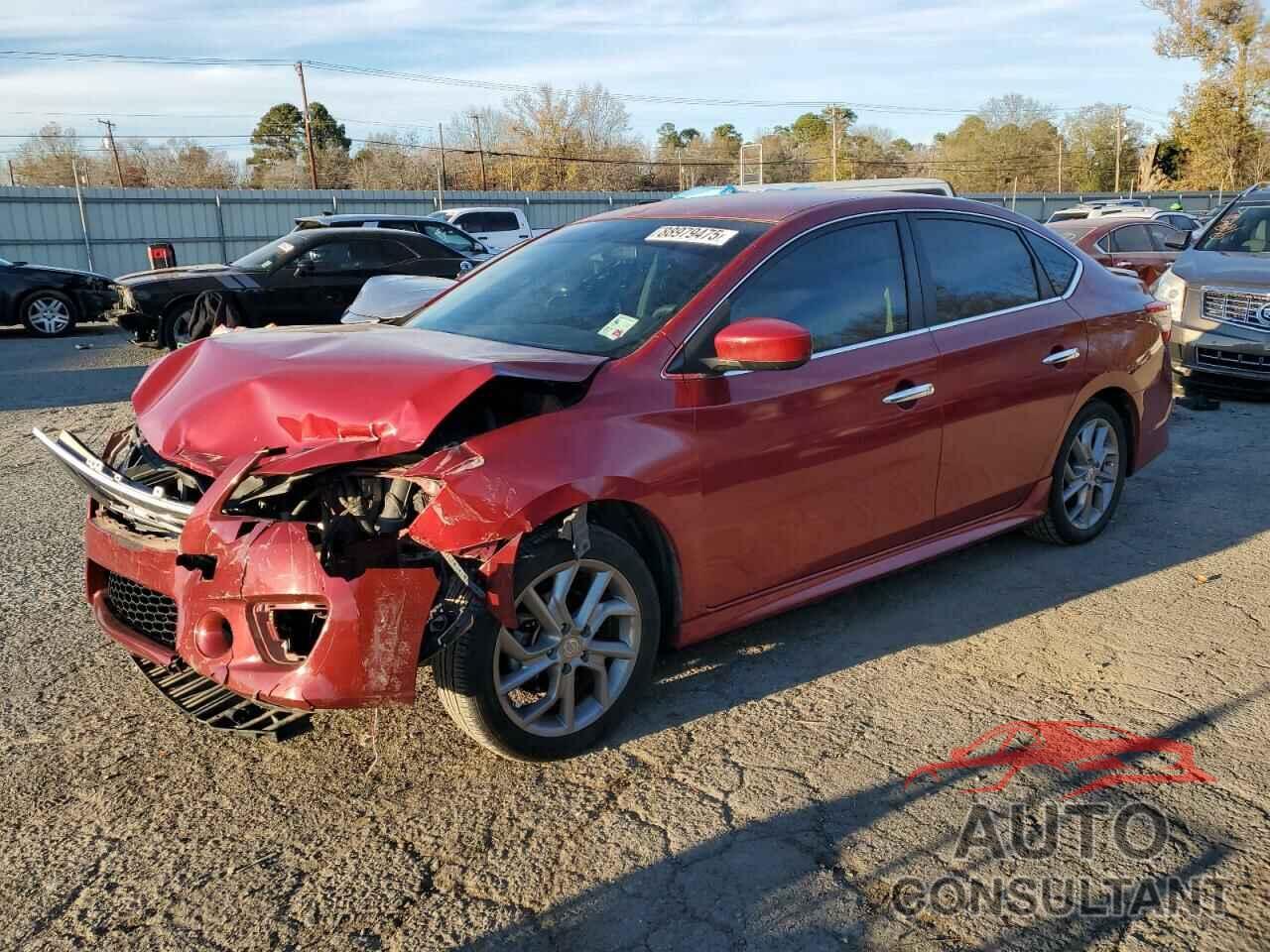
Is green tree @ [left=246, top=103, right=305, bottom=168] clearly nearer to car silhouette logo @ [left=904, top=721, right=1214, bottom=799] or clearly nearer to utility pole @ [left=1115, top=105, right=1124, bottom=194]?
utility pole @ [left=1115, top=105, right=1124, bottom=194]

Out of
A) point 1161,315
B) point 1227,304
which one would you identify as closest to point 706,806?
point 1161,315

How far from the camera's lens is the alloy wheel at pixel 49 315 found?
49.3ft

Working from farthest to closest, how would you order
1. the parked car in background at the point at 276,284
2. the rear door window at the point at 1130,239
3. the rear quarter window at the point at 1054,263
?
the rear door window at the point at 1130,239, the parked car in background at the point at 276,284, the rear quarter window at the point at 1054,263

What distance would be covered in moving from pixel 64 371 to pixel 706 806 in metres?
11.0

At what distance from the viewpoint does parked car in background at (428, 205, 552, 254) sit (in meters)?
22.4

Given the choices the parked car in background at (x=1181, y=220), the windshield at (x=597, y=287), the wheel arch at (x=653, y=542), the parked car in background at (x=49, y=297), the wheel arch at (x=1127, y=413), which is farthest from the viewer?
the parked car in background at (x=1181, y=220)

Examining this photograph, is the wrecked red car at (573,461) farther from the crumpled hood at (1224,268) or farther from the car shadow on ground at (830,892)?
the crumpled hood at (1224,268)

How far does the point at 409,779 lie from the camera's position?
318cm

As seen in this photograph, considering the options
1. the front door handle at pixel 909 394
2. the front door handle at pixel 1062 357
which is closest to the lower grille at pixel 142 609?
the front door handle at pixel 909 394

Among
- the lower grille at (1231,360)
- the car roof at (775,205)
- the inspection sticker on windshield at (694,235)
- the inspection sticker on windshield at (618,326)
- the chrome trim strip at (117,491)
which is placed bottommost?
the lower grille at (1231,360)

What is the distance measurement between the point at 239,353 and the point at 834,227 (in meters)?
2.30

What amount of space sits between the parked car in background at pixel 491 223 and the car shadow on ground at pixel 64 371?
839 cm

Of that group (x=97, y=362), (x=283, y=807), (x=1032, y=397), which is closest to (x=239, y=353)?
(x=283, y=807)

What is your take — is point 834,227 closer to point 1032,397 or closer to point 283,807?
point 1032,397
